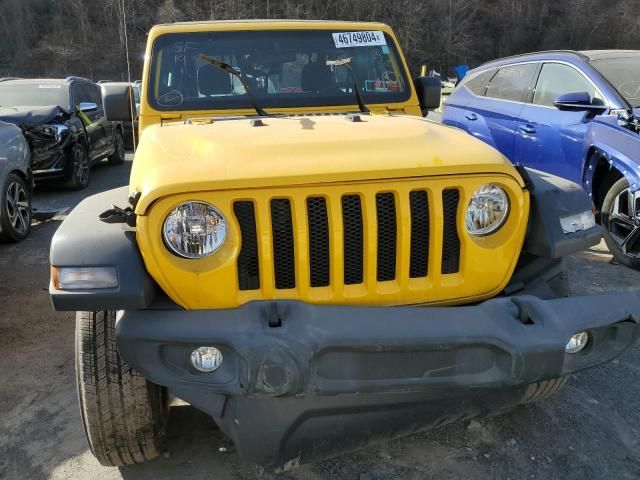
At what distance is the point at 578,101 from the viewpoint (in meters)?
4.98

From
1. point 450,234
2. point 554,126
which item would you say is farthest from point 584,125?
point 450,234

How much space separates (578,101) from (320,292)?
3.87m

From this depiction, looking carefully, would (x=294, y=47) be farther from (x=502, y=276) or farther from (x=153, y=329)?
(x=153, y=329)

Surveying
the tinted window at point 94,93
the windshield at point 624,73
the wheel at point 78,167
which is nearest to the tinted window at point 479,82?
the windshield at point 624,73

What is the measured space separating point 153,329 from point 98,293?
227 millimetres

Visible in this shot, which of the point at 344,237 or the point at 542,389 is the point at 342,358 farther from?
the point at 542,389

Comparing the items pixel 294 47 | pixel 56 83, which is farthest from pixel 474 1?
pixel 294 47

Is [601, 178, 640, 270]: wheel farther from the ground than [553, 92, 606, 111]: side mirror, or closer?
closer

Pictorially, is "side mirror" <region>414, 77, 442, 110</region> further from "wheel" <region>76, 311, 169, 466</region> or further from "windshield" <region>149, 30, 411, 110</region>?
"wheel" <region>76, 311, 169, 466</region>

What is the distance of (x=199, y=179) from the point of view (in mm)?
2010

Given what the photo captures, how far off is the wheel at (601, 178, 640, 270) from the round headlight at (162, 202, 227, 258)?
3.85 m

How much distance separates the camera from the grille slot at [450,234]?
7.34 feet

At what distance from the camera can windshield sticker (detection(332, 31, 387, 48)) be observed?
12.2ft

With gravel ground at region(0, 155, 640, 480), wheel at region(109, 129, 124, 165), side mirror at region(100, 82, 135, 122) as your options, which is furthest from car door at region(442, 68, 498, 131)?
wheel at region(109, 129, 124, 165)
